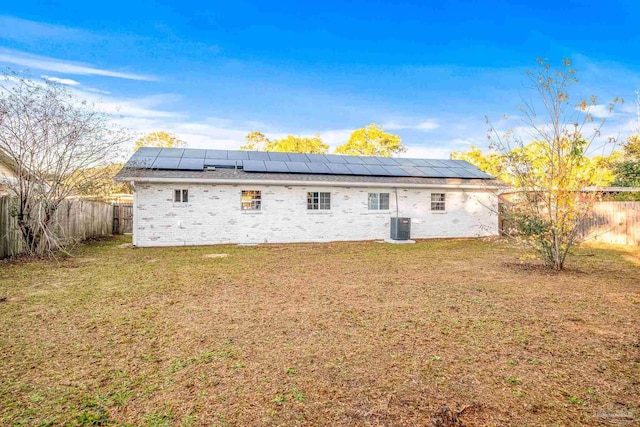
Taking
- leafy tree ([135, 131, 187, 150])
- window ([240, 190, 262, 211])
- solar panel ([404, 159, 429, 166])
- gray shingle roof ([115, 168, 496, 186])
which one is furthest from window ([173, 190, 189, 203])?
leafy tree ([135, 131, 187, 150])

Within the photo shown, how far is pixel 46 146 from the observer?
9133 millimetres

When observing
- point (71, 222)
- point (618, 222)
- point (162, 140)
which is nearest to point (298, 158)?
point (71, 222)

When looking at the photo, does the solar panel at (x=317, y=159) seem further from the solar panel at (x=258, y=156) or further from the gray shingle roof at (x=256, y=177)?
the gray shingle roof at (x=256, y=177)

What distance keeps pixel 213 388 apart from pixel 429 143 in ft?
96.9

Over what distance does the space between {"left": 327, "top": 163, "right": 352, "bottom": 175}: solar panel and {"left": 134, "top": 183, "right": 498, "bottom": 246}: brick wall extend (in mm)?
901

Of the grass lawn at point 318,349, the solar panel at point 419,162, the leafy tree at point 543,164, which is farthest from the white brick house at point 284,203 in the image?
the leafy tree at point 543,164

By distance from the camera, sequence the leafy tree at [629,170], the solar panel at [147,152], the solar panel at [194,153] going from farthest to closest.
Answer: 1. the leafy tree at [629,170]
2. the solar panel at [194,153]
3. the solar panel at [147,152]

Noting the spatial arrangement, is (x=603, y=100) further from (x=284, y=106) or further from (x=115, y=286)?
(x=284, y=106)

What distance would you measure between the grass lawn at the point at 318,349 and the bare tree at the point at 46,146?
2.85 meters

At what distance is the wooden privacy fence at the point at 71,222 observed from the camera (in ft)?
29.5

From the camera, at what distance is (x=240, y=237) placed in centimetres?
1320

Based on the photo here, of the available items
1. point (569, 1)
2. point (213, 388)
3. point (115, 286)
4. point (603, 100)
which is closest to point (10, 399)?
point (213, 388)

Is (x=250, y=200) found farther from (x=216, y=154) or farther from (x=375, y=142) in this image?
(x=375, y=142)

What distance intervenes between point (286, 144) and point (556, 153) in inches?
1132
